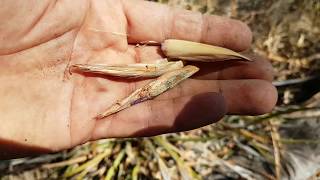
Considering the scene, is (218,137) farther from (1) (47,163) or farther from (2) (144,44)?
(1) (47,163)

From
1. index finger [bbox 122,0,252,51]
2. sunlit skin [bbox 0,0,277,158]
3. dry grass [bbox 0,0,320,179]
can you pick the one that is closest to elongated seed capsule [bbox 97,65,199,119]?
sunlit skin [bbox 0,0,277,158]

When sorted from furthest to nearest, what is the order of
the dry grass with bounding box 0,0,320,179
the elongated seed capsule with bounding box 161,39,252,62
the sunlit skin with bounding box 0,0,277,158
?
the dry grass with bounding box 0,0,320,179
the elongated seed capsule with bounding box 161,39,252,62
the sunlit skin with bounding box 0,0,277,158

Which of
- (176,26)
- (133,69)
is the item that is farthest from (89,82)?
(176,26)

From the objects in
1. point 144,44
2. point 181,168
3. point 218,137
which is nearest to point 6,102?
point 144,44

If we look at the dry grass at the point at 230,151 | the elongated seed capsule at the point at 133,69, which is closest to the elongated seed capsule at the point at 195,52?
the elongated seed capsule at the point at 133,69

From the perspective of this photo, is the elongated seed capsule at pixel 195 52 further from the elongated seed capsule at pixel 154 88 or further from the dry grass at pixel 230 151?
the dry grass at pixel 230 151

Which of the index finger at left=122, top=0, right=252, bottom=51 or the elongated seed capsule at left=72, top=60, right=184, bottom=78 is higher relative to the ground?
the index finger at left=122, top=0, right=252, bottom=51

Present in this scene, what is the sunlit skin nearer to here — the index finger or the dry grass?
the index finger

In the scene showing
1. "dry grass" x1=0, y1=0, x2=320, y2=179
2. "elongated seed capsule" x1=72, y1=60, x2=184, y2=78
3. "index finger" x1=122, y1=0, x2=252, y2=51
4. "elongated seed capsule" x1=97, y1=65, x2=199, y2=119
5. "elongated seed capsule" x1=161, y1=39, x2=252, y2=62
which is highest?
"index finger" x1=122, y1=0, x2=252, y2=51
